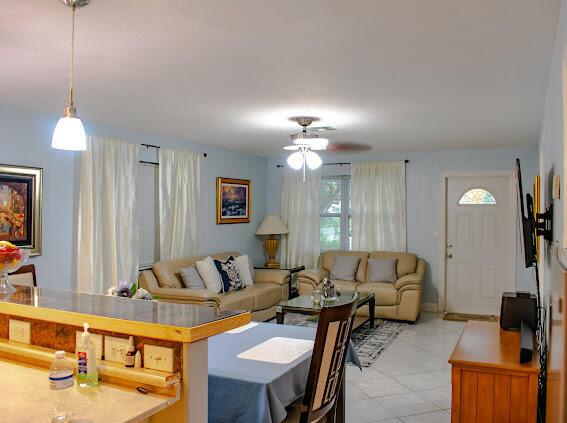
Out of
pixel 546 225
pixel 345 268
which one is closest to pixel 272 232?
pixel 345 268

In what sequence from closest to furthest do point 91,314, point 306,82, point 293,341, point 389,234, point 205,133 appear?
point 91,314
point 293,341
point 306,82
point 205,133
point 389,234

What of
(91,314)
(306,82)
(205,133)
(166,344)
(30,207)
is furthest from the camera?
(205,133)

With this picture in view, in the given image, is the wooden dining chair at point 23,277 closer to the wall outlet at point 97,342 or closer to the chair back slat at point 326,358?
the wall outlet at point 97,342

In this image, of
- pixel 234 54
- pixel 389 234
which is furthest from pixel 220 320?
pixel 389 234

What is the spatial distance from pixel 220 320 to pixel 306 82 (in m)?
2.13

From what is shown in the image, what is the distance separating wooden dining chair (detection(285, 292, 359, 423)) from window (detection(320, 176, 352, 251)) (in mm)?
5299

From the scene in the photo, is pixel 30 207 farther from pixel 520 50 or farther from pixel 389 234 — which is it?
pixel 389 234

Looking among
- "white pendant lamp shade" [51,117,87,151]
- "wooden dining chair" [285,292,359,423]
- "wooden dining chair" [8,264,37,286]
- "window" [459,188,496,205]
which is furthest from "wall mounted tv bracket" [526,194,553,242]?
"window" [459,188,496,205]

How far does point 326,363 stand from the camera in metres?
2.30

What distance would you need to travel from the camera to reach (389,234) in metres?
7.36

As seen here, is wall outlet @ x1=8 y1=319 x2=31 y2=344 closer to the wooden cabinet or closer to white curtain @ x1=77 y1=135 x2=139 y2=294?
the wooden cabinet

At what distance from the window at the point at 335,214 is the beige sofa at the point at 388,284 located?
35 cm

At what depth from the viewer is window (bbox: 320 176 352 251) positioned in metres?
7.77

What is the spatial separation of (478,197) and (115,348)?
20.6 feet
